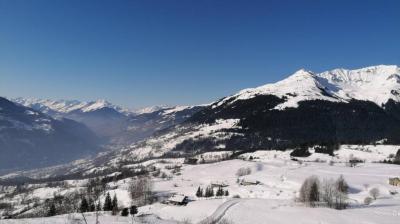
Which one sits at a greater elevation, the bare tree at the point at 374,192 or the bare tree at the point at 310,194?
the bare tree at the point at 310,194

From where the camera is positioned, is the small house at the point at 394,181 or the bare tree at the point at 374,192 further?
the small house at the point at 394,181

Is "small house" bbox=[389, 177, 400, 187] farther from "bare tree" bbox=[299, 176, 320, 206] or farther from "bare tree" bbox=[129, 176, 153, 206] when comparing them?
"bare tree" bbox=[129, 176, 153, 206]

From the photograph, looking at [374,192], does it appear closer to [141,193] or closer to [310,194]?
[310,194]

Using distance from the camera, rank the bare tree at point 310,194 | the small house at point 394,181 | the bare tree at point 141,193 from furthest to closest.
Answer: the small house at point 394,181, the bare tree at point 141,193, the bare tree at point 310,194

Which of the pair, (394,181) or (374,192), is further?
(394,181)

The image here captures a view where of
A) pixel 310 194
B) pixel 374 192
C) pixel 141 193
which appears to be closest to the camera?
pixel 310 194

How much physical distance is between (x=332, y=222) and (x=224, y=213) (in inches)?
976

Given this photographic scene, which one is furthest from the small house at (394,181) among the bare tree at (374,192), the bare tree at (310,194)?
the bare tree at (310,194)

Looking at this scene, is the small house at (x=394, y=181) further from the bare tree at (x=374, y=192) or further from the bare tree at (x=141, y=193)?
the bare tree at (x=141, y=193)

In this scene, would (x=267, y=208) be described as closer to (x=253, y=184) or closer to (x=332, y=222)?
(x=332, y=222)

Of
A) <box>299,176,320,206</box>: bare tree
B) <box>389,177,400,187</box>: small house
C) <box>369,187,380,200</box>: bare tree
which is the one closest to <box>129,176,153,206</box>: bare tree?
<box>299,176,320,206</box>: bare tree

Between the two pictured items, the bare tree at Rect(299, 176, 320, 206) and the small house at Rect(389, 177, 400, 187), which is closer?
the bare tree at Rect(299, 176, 320, 206)

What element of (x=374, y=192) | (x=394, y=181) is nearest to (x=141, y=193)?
(x=374, y=192)

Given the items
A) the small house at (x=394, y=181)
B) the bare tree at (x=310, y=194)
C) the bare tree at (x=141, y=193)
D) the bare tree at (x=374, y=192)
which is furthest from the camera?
the small house at (x=394, y=181)
